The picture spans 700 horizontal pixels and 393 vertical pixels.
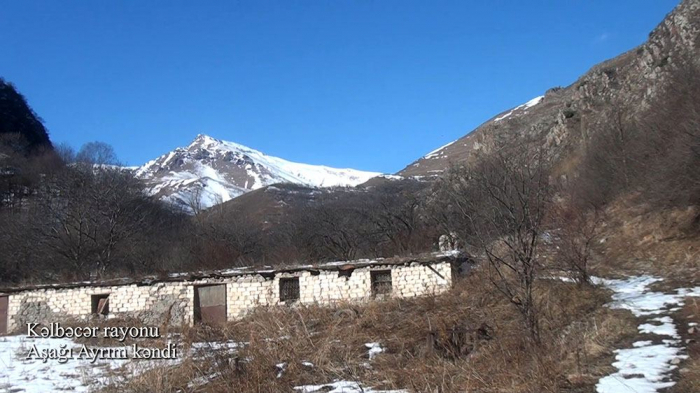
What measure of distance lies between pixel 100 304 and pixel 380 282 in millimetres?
10145

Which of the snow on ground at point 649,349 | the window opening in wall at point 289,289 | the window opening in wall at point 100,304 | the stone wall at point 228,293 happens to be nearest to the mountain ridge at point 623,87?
the stone wall at point 228,293

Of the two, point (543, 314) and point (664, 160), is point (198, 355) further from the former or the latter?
point (664, 160)

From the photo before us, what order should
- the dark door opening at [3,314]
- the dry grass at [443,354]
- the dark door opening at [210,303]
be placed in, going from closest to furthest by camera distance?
1. the dry grass at [443,354]
2. the dark door opening at [210,303]
3. the dark door opening at [3,314]

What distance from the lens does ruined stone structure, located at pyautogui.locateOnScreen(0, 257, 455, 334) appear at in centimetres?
1781

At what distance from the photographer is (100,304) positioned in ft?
65.5

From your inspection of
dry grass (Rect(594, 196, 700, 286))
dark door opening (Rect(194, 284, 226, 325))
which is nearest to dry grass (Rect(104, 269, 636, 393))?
dry grass (Rect(594, 196, 700, 286))

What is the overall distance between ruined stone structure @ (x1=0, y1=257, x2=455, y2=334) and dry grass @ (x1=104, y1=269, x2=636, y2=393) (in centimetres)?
412

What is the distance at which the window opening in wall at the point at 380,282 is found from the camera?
18000 mm

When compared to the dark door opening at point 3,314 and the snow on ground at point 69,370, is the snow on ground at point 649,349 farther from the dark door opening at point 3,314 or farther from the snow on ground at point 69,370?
the dark door opening at point 3,314

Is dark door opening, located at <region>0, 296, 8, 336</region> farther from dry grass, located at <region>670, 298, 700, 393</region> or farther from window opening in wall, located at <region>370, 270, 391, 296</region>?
dry grass, located at <region>670, 298, 700, 393</region>

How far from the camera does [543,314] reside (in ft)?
36.1

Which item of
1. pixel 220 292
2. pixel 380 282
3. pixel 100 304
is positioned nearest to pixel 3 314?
pixel 100 304

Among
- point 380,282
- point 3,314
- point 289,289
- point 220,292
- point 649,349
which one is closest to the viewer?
point 649,349

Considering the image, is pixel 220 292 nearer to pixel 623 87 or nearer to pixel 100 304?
pixel 100 304
